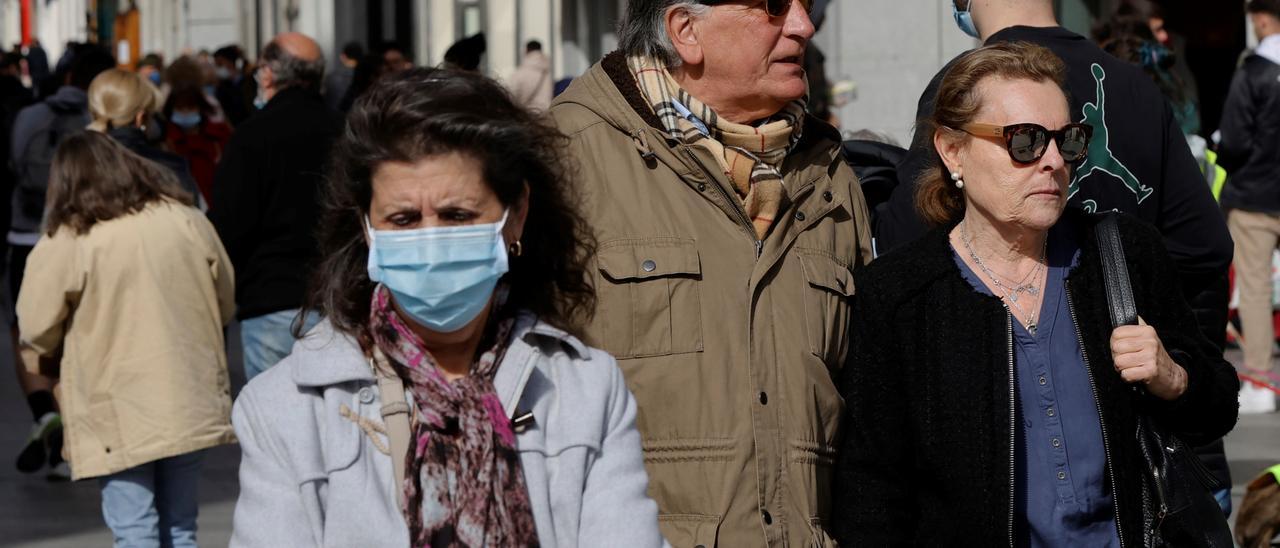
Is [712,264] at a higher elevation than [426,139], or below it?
below

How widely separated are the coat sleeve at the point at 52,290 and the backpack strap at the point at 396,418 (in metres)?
4.11

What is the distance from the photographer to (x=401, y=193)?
2934mm

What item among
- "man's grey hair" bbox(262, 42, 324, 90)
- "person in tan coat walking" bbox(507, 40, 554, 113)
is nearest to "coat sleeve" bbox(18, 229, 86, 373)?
"man's grey hair" bbox(262, 42, 324, 90)

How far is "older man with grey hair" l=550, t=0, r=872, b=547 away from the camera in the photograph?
3617mm

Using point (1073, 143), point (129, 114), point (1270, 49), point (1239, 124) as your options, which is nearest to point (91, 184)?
point (129, 114)

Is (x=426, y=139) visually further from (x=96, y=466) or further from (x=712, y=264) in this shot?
(x=96, y=466)

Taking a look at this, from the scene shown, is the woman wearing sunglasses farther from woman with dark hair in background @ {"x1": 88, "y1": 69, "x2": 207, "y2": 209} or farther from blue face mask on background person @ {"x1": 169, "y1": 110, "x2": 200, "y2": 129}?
blue face mask on background person @ {"x1": 169, "y1": 110, "x2": 200, "y2": 129}

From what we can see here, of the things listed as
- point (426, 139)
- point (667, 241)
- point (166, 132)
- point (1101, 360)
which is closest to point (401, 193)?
point (426, 139)

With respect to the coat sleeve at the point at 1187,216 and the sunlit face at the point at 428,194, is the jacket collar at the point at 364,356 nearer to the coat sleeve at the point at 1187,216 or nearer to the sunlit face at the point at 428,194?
the sunlit face at the point at 428,194

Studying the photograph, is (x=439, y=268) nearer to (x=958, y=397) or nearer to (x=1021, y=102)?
(x=958, y=397)

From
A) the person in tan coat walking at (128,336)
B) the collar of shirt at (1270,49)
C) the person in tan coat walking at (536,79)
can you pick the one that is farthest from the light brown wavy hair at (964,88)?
the person in tan coat walking at (536,79)

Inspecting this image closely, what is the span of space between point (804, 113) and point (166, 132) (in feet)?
39.3

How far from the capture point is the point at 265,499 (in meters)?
2.81

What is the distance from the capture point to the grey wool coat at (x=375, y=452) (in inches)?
111
